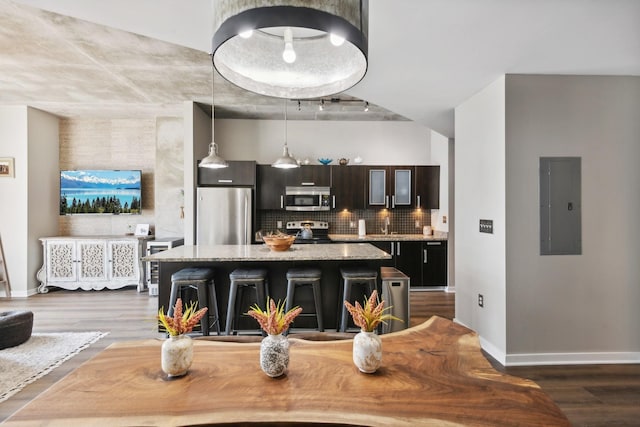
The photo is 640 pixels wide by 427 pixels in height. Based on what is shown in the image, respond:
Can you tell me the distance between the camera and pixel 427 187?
6035 millimetres

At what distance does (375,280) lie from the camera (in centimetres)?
346

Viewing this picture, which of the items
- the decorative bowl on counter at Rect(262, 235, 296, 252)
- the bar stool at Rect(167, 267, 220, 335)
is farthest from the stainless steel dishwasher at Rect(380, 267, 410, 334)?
the bar stool at Rect(167, 267, 220, 335)

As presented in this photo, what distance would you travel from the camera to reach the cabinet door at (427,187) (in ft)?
19.8

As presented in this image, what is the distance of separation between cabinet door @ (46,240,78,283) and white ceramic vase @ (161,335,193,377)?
5.67m

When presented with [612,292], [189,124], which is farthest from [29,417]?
[189,124]

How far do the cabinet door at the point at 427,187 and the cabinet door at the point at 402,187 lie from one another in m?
0.13

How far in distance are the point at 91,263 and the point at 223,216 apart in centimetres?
262

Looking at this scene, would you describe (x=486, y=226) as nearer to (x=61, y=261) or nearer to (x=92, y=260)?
(x=92, y=260)

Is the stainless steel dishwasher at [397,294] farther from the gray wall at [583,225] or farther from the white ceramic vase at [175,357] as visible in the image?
the white ceramic vase at [175,357]

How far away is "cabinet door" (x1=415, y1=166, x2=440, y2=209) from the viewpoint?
6023 mm

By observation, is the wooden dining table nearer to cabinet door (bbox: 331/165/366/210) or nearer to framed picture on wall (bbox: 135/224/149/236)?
cabinet door (bbox: 331/165/366/210)

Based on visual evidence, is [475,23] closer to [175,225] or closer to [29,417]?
[29,417]

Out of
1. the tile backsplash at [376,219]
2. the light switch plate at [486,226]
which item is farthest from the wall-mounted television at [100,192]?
the light switch plate at [486,226]

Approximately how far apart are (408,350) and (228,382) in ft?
2.73
